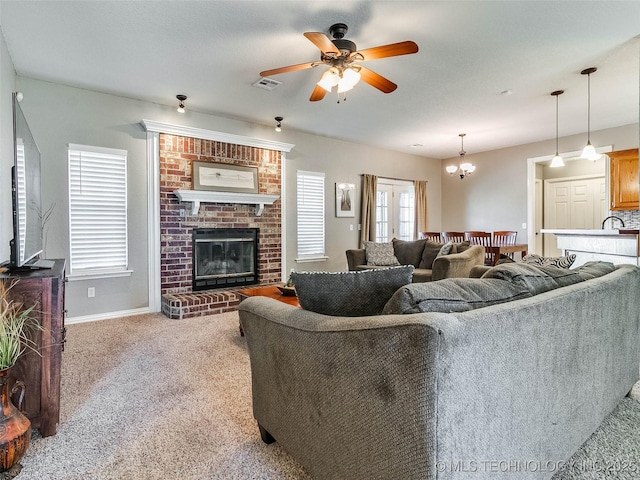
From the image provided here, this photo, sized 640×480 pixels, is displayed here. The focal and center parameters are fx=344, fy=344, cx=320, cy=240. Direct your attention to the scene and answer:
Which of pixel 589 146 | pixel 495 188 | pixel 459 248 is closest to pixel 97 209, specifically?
pixel 459 248

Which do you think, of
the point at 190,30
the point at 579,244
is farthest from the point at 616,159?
the point at 190,30

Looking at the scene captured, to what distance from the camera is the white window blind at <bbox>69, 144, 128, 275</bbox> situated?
13.0 feet

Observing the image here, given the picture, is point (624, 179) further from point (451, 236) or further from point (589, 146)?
point (451, 236)

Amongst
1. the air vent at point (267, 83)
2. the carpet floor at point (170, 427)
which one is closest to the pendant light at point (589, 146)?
the carpet floor at point (170, 427)

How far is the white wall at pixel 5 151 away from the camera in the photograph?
106 inches

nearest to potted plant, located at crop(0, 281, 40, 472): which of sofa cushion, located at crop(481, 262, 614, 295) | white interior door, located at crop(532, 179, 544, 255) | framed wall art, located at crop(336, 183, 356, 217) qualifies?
sofa cushion, located at crop(481, 262, 614, 295)

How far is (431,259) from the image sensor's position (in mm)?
5098

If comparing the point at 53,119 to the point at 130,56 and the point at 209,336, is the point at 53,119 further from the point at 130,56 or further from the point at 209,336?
the point at 209,336

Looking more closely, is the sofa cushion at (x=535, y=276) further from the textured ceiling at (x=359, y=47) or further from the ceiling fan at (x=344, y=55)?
the textured ceiling at (x=359, y=47)

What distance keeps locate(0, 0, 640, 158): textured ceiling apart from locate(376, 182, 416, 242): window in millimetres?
2302

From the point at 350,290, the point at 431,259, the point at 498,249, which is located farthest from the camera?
the point at 498,249

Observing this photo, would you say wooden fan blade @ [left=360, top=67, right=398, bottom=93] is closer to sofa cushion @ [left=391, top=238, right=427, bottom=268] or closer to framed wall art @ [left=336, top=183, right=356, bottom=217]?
sofa cushion @ [left=391, top=238, right=427, bottom=268]

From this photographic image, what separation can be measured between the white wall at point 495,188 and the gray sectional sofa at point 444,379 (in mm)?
5605

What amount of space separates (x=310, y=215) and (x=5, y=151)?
4049 mm
